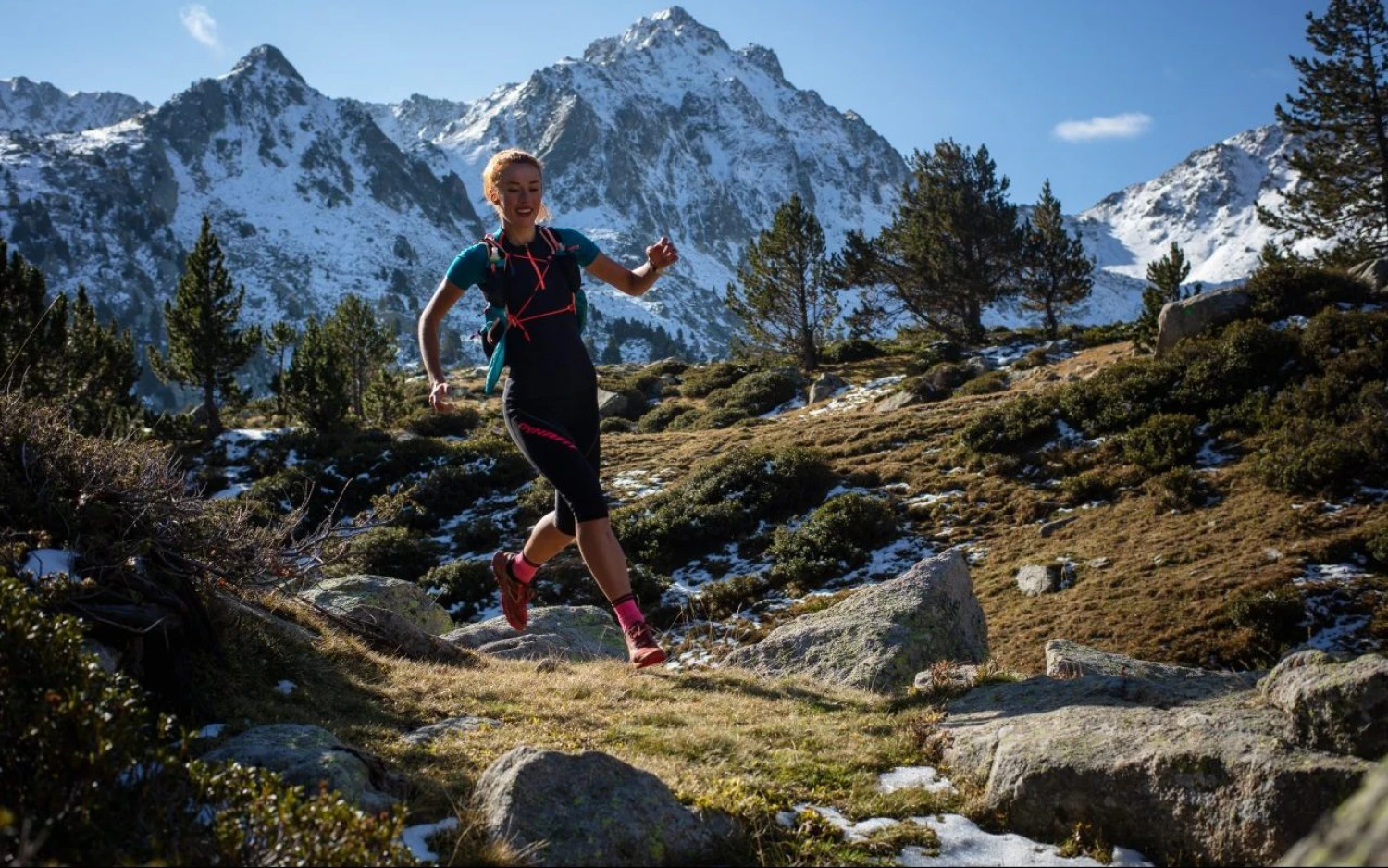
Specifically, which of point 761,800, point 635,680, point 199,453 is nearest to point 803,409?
point 199,453

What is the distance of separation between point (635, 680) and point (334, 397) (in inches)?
1234

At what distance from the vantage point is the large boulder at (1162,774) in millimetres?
3018

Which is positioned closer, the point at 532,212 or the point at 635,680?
the point at 532,212

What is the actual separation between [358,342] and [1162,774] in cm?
4757

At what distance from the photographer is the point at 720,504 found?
18.3 metres

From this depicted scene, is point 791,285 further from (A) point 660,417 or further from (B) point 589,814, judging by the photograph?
(B) point 589,814

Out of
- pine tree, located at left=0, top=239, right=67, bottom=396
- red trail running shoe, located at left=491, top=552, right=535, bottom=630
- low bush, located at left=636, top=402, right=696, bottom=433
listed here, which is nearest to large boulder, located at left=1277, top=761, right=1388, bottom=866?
red trail running shoe, located at left=491, top=552, right=535, bottom=630

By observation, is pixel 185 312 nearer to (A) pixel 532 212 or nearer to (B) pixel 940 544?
(B) pixel 940 544

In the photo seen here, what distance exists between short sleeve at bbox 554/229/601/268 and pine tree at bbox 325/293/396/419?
42.0m

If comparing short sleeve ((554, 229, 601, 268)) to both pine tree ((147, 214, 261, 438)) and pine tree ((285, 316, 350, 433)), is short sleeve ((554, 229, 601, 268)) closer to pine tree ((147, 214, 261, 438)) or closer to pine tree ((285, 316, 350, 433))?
pine tree ((285, 316, 350, 433))

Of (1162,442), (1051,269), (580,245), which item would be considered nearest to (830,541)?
(1162,442)

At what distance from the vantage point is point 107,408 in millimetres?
27516

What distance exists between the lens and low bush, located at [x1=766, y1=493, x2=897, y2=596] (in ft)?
48.9

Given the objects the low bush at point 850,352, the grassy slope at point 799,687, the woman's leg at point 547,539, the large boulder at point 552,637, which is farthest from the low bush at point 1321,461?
the low bush at point 850,352
